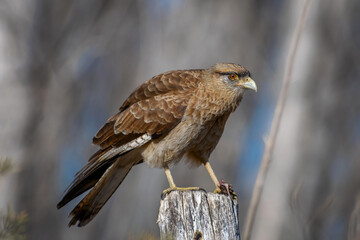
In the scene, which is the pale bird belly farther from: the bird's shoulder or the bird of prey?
the bird's shoulder

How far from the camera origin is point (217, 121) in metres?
5.06

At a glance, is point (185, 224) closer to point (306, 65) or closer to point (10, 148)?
point (10, 148)

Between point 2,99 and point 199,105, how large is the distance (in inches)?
157

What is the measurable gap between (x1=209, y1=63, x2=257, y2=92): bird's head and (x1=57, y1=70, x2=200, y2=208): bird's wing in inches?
8.6

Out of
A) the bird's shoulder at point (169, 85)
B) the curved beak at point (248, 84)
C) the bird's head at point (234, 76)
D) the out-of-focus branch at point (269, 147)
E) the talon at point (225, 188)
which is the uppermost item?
the bird's shoulder at point (169, 85)

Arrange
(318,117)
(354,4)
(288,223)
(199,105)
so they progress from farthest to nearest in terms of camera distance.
→ (354,4)
(318,117)
(288,223)
(199,105)

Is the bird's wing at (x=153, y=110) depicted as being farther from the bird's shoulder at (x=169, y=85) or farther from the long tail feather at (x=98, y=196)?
the long tail feather at (x=98, y=196)

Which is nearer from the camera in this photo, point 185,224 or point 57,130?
point 185,224

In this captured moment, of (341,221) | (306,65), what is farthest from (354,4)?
(341,221)

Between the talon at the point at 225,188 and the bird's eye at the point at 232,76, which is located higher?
the bird's eye at the point at 232,76

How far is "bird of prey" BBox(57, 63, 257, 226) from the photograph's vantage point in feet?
16.0

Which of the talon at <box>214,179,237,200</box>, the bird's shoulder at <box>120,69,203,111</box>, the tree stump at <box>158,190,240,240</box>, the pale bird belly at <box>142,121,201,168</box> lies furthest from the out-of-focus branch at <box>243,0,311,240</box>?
the bird's shoulder at <box>120,69,203,111</box>

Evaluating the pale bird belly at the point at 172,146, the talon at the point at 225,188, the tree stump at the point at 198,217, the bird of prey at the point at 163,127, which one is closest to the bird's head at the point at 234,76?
the bird of prey at the point at 163,127

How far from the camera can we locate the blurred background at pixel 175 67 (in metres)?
8.46
